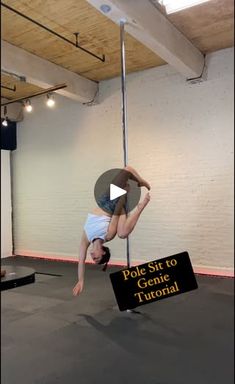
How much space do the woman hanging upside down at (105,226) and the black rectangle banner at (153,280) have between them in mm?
82

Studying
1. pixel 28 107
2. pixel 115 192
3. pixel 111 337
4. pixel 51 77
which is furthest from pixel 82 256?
pixel 111 337

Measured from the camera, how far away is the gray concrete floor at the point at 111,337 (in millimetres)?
1046

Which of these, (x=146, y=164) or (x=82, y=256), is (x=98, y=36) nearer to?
(x=146, y=164)

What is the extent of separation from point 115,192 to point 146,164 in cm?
25

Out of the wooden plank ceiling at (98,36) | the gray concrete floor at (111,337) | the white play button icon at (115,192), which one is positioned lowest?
the gray concrete floor at (111,337)

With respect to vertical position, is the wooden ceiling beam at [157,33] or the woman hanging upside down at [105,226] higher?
the wooden ceiling beam at [157,33]

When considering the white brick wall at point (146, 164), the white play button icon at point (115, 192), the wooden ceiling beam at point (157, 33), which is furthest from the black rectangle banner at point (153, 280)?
the wooden ceiling beam at point (157, 33)

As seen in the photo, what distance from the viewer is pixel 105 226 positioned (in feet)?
2.77

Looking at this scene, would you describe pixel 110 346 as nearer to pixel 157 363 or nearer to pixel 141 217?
pixel 157 363

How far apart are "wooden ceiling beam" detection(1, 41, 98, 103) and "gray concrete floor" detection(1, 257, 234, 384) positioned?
0.57 meters

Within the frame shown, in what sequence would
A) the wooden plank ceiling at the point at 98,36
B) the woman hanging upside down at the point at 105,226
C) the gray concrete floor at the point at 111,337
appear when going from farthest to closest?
1. the wooden plank ceiling at the point at 98,36
2. the gray concrete floor at the point at 111,337
3. the woman hanging upside down at the point at 105,226

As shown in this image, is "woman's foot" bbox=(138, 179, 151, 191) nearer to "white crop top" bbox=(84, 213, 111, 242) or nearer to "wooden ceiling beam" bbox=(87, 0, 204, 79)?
"white crop top" bbox=(84, 213, 111, 242)

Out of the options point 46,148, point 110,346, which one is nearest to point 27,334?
point 110,346

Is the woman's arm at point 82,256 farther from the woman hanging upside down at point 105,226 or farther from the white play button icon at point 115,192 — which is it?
the white play button icon at point 115,192
